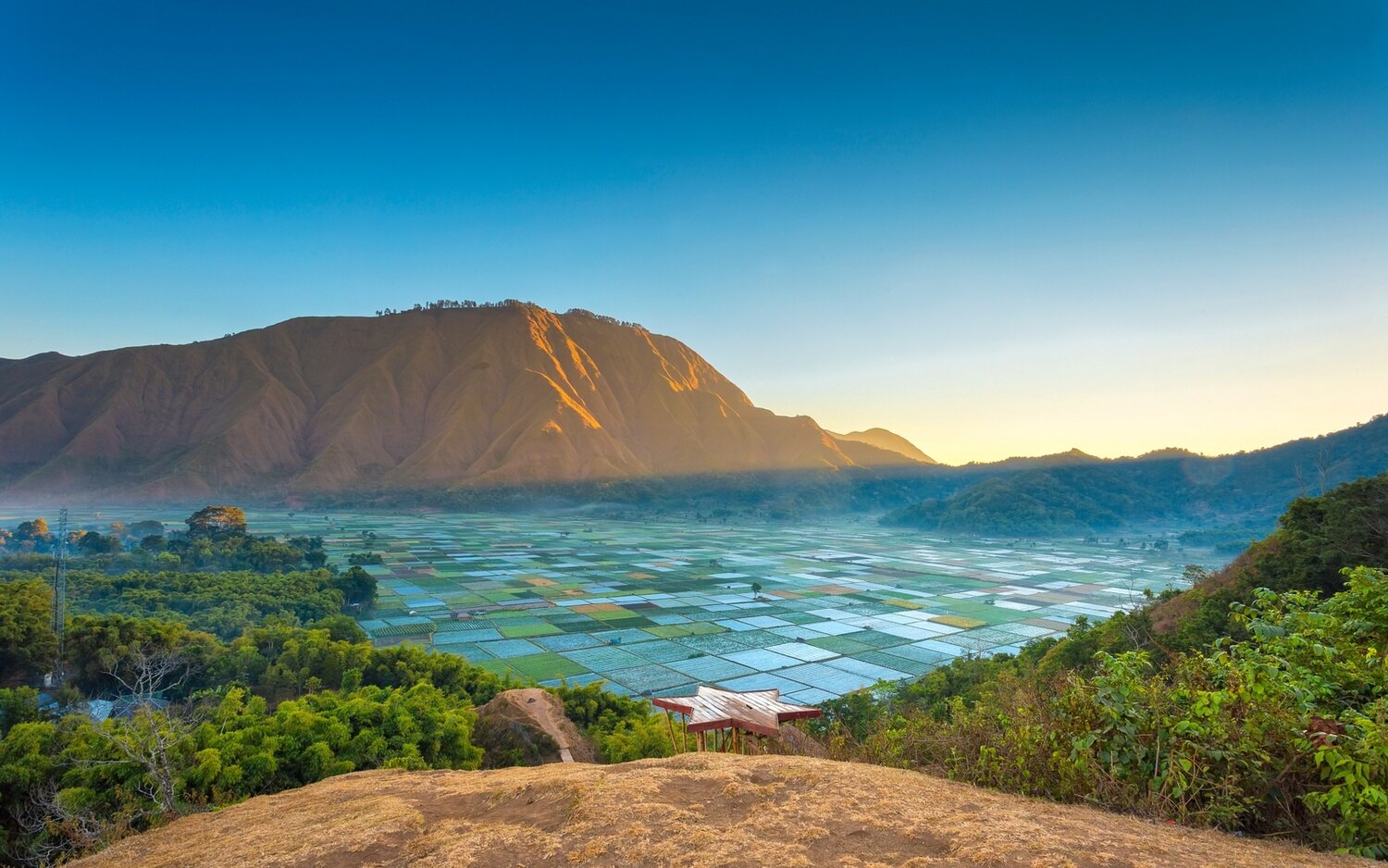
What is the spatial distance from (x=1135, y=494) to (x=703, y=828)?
20678 centimetres

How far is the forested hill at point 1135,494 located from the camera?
150m

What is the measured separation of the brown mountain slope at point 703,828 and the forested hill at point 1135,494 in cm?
16031

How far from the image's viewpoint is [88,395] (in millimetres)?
195625

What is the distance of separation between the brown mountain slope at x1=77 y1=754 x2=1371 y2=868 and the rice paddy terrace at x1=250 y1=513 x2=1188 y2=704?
→ 2906cm

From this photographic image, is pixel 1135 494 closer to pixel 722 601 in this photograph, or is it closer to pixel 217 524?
pixel 722 601

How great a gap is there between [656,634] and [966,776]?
147 ft

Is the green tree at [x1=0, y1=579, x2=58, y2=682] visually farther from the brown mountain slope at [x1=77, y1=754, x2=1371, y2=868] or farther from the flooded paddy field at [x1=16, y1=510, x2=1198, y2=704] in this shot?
the brown mountain slope at [x1=77, y1=754, x2=1371, y2=868]

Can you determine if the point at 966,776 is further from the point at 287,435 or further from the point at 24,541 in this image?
the point at 287,435

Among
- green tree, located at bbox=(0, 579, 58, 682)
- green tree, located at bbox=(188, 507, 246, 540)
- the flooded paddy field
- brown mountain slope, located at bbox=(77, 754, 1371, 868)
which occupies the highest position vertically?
brown mountain slope, located at bbox=(77, 754, 1371, 868)

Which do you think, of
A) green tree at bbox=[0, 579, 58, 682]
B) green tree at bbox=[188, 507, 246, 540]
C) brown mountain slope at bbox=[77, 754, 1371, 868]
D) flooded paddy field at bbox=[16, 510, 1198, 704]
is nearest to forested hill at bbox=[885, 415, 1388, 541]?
flooded paddy field at bbox=[16, 510, 1198, 704]

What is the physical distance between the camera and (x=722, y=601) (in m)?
66.8

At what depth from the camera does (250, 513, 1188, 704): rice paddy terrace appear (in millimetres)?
44250

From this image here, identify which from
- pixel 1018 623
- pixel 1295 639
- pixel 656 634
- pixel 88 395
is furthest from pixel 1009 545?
pixel 88 395

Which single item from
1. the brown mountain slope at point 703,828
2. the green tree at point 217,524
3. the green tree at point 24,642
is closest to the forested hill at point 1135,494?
the green tree at point 217,524
